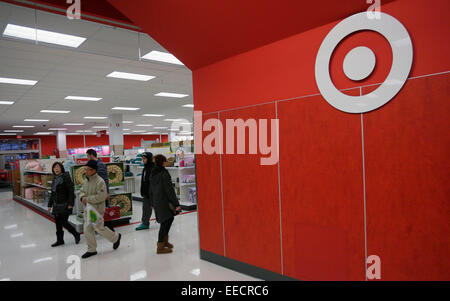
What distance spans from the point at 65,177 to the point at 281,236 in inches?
152

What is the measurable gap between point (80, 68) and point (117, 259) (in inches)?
174

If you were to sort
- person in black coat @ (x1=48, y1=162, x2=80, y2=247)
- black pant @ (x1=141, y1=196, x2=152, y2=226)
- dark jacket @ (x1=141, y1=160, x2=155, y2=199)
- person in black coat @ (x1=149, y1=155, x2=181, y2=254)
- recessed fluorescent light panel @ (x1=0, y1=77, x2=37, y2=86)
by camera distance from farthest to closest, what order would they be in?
recessed fluorescent light panel @ (x1=0, y1=77, x2=37, y2=86) → black pant @ (x1=141, y1=196, x2=152, y2=226) → dark jacket @ (x1=141, y1=160, x2=155, y2=199) → person in black coat @ (x1=48, y1=162, x2=80, y2=247) → person in black coat @ (x1=149, y1=155, x2=181, y2=254)

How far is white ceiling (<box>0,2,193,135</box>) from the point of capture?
14.4 feet

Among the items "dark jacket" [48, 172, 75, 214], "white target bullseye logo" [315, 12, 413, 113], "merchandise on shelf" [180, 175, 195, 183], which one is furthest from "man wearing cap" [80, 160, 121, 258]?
"merchandise on shelf" [180, 175, 195, 183]

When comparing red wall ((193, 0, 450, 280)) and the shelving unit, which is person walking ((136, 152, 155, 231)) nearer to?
the shelving unit

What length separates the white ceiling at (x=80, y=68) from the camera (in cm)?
440

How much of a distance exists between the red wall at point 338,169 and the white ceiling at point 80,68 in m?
2.42

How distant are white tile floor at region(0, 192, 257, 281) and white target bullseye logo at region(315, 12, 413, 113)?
2.23 metres

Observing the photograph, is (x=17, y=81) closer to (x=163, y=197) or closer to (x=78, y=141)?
(x=163, y=197)

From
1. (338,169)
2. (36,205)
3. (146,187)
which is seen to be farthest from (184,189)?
(338,169)

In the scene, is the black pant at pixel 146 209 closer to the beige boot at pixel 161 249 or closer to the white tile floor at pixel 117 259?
the white tile floor at pixel 117 259

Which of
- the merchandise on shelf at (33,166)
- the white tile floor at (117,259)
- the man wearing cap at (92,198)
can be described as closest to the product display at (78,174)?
the white tile floor at (117,259)

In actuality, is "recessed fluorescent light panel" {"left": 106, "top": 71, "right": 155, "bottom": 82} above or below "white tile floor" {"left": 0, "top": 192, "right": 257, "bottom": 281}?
above
